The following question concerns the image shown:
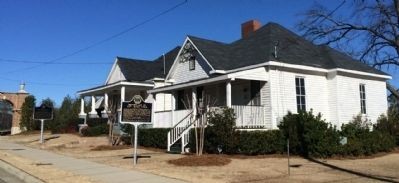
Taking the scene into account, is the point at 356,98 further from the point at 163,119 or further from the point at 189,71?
the point at 163,119

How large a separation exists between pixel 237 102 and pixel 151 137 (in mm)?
4982

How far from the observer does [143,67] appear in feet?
116

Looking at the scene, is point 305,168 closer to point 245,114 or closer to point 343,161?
point 343,161

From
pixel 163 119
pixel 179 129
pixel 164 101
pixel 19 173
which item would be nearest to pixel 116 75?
pixel 164 101

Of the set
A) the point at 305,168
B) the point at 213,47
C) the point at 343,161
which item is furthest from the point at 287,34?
the point at 305,168

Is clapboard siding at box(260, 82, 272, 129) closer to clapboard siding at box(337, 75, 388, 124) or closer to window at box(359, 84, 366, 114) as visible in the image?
clapboard siding at box(337, 75, 388, 124)

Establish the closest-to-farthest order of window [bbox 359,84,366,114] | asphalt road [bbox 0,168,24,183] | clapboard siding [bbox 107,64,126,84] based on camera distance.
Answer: asphalt road [bbox 0,168,24,183] < window [bbox 359,84,366,114] < clapboard siding [bbox 107,64,126,84]

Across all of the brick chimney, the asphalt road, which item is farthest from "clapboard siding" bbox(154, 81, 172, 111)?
the asphalt road

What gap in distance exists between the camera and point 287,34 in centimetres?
2652

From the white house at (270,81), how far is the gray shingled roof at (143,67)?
16.6 feet

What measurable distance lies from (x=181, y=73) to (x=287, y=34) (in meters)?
6.83

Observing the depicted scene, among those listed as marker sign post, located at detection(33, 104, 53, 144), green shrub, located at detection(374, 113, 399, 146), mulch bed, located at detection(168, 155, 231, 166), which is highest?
marker sign post, located at detection(33, 104, 53, 144)

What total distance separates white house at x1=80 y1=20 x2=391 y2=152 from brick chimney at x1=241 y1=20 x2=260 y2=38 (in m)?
2.71

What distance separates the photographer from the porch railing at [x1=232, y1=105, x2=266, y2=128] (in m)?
20.5
